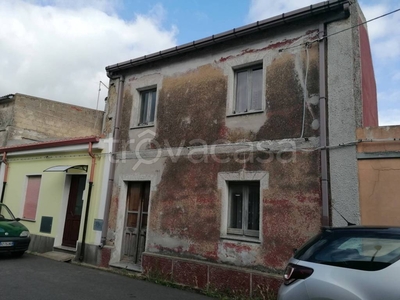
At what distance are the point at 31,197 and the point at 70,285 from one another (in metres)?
5.83

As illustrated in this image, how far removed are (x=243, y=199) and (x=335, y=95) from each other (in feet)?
9.24

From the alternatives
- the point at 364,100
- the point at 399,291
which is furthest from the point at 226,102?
the point at 399,291

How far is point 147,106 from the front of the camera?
9.26m

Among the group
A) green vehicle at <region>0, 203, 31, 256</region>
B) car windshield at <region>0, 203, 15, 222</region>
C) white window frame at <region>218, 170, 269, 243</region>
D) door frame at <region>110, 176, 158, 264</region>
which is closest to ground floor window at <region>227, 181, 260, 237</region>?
white window frame at <region>218, 170, 269, 243</region>

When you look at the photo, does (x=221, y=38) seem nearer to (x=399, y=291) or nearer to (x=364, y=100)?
(x=364, y=100)

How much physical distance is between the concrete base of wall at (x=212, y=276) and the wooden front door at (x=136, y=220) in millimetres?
712

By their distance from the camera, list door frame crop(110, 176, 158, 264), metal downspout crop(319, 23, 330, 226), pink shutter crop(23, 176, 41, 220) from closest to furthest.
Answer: metal downspout crop(319, 23, 330, 226), door frame crop(110, 176, 158, 264), pink shutter crop(23, 176, 41, 220)

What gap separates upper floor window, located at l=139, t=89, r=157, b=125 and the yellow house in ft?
4.70

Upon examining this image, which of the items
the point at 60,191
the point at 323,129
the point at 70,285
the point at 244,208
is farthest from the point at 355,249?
the point at 60,191

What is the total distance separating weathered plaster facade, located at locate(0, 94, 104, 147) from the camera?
1623 cm

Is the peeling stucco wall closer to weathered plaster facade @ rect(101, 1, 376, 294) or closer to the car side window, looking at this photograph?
weathered plaster facade @ rect(101, 1, 376, 294)

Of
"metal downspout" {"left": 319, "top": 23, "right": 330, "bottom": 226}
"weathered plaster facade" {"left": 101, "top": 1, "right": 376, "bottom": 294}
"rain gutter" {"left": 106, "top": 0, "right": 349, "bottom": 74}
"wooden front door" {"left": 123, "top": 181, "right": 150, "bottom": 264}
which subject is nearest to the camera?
"metal downspout" {"left": 319, "top": 23, "right": 330, "bottom": 226}

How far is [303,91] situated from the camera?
652 cm

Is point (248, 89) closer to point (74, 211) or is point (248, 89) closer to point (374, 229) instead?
point (374, 229)
